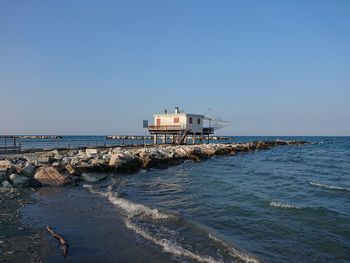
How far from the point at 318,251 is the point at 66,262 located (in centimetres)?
571

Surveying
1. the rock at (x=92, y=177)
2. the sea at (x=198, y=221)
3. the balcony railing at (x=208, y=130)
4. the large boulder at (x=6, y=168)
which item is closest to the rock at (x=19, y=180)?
the large boulder at (x=6, y=168)

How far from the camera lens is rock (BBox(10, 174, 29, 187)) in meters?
17.5

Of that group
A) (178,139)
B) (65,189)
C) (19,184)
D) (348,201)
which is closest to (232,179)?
(348,201)

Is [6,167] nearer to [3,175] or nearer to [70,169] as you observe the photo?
[3,175]

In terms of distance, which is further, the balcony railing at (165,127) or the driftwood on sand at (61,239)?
the balcony railing at (165,127)

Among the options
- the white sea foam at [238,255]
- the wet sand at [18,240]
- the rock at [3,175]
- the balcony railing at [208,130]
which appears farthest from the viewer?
the balcony railing at [208,130]

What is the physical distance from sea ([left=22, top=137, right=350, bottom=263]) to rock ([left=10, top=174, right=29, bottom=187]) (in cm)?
115

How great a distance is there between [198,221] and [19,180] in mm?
10229

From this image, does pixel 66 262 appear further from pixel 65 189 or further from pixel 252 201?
pixel 65 189

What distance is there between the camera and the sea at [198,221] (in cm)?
835

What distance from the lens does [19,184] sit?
17.5 meters

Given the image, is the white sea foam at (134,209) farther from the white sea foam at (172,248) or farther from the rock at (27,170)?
the rock at (27,170)

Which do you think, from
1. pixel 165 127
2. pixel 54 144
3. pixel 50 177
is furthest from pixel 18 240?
pixel 54 144

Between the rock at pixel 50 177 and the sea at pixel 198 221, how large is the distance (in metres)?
0.83
